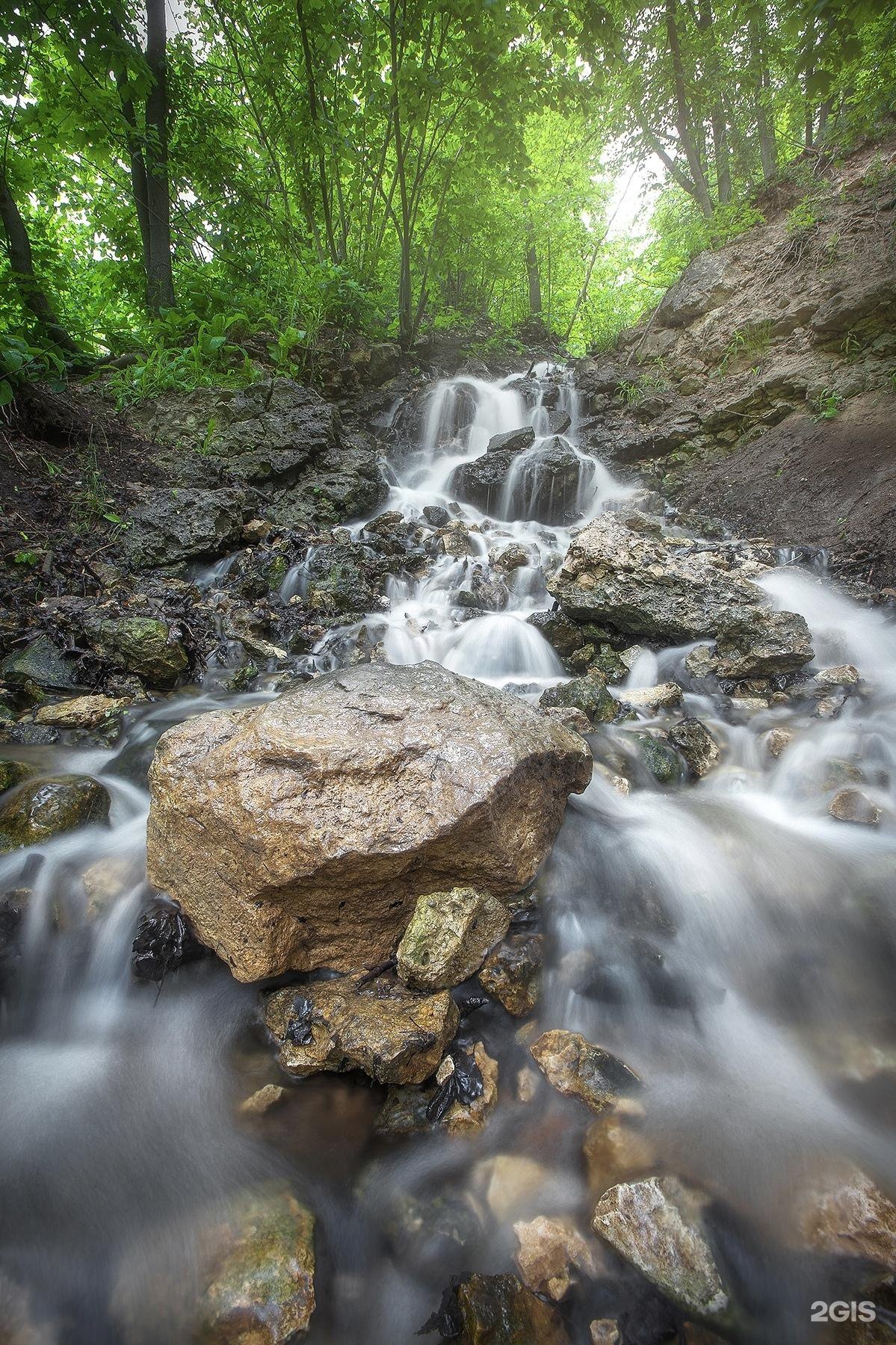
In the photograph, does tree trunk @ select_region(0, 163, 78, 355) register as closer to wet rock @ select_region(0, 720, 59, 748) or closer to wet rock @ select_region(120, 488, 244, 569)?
wet rock @ select_region(120, 488, 244, 569)

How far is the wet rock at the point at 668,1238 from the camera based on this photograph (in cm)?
146

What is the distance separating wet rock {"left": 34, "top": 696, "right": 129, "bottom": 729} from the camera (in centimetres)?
357

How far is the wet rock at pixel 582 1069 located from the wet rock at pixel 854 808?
2065mm

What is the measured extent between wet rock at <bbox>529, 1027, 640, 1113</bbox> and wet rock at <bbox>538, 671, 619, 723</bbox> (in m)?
2.31

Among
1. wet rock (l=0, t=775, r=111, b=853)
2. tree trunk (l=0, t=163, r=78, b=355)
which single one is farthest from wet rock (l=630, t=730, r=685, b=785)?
tree trunk (l=0, t=163, r=78, b=355)

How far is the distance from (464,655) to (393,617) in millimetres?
941

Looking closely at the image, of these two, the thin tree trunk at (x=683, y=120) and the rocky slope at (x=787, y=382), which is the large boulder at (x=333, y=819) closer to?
the rocky slope at (x=787, y=382)

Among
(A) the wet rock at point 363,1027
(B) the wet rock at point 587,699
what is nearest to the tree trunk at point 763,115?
(B) the wet rock at point 587,699

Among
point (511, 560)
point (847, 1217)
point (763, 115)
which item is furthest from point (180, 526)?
point (763, 115)

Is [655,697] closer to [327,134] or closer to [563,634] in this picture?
[563,634]

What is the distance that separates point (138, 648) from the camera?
4.21 m

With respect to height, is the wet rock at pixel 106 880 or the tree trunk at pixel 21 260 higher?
the tree trunk at pixel 21 260

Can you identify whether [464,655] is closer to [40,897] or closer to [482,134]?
[40,897]

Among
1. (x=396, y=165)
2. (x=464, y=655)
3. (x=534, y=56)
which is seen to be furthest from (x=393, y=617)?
(x=396, y=165)
